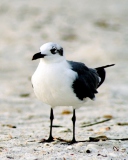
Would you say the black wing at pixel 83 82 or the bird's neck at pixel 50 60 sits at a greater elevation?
the bird's neck at pixel 50 60

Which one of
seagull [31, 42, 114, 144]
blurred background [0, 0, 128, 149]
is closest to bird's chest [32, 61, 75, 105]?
seagull [31, 42, 114, 144]

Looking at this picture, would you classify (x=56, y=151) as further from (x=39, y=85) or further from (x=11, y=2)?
(x=11, y=2)

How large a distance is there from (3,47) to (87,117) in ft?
17.9

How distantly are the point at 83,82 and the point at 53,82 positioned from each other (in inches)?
16.3

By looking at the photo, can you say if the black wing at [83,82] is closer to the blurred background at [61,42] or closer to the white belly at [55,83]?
the white belly at [55,83]

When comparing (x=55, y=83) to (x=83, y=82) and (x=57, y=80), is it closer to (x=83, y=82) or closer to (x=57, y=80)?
(x=57, y=80)

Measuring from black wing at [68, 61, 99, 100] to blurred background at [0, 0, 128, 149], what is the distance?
1.49 meters

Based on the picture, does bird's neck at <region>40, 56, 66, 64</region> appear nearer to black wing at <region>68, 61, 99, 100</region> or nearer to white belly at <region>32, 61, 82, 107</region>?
white belly at <region>32, 61, 82, 107</region>

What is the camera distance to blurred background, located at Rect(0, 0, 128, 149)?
8.04 meters

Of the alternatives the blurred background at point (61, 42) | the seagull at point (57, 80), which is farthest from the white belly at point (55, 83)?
the blurred background at point (61, 42)

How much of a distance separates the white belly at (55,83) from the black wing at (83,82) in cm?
7

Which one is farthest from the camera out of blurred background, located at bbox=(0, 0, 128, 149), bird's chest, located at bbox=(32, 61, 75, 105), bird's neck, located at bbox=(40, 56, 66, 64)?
blurred background, located at bbox=(0, 0, 128, 149)

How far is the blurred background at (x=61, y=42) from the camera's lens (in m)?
8.04

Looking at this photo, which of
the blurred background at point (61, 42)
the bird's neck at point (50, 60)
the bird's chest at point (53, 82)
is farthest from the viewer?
the blurred background at point (61, 42)
